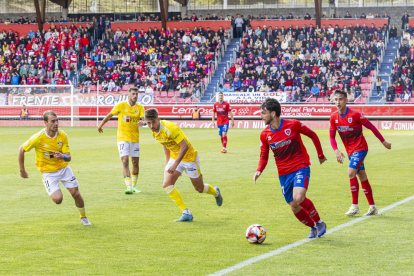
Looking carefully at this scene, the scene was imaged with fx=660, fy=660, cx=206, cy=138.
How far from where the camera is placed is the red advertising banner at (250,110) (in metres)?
39.9

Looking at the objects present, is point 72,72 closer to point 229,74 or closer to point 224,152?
point 229,74

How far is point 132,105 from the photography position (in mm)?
14117

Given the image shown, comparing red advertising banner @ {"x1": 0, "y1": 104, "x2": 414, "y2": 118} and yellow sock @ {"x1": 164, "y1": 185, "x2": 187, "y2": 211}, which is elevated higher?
red advertising banner @ {"x1": 0, "y1": 104, "x2": 414, "y2": 118}

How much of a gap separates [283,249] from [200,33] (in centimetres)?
4571

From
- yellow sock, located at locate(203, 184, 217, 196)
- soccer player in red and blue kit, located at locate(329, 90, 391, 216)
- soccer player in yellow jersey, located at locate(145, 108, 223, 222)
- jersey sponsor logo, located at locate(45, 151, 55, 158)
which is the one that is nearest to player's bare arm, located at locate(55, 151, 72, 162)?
jersey sponsor logo, located at locate(45, 151, 55, 158)

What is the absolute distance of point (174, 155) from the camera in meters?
10.3

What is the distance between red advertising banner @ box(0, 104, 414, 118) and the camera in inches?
1572

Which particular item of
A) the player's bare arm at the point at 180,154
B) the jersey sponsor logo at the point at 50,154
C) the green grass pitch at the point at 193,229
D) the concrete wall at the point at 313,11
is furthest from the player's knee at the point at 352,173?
the concrete wall at the point at 313,11

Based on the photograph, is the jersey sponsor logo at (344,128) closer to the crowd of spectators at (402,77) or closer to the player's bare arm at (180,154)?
the player's bare arm at (180,154)

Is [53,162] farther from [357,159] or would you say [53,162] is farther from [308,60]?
[308,60]

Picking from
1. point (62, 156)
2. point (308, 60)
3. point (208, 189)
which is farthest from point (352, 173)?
point (308, 60)

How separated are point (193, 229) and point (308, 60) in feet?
126

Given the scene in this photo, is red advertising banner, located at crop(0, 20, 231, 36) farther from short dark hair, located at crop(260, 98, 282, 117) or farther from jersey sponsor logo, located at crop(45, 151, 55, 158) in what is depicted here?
short dark hair, located at crop(260, 98, 282, 117)

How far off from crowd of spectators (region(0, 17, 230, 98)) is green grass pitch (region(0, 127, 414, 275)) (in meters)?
30.5
